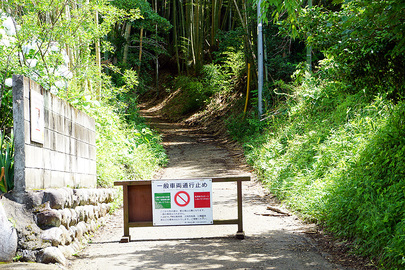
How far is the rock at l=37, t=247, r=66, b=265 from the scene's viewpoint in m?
4.13

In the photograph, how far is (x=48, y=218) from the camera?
4402mm

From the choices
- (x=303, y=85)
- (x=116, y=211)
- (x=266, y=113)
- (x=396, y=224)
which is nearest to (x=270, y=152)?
(x=303, y=85)

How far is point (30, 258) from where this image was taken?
4.04 meters

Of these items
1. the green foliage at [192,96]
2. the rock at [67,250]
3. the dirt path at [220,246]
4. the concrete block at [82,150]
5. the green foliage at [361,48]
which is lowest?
the dirt path at [220,246]

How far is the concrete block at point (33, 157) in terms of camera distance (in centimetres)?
425

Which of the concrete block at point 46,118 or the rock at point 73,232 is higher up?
the concrete block at point 46,118

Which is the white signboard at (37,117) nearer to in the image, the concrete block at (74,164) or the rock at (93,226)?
the concrete block at (74,164)

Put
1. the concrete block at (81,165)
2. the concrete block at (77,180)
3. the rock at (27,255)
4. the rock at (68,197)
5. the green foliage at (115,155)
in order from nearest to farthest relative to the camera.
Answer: the rock at (27,255) < the rock at (68,197) < the concrete block at (77,180) < the concrete block at (81,165) < the green foliage at (115,155)

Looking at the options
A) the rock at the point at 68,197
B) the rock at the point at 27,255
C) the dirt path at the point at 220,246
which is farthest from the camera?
the rock at the point at 68,197

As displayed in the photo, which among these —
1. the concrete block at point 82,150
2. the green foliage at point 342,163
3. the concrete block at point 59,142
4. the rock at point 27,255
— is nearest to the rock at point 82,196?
the concrete block at point 59,142

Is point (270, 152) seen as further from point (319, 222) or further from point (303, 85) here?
point (319, 222)

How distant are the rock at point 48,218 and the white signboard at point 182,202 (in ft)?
5.80

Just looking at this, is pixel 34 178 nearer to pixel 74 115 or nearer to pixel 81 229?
pixel 81 229

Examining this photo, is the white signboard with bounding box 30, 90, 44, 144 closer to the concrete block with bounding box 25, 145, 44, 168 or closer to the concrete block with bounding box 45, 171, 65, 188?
the concrete block with bounding box 25, 145, 44, 168
